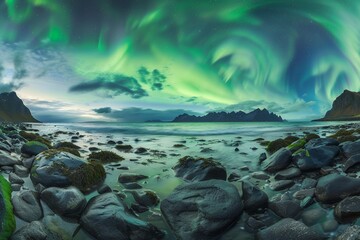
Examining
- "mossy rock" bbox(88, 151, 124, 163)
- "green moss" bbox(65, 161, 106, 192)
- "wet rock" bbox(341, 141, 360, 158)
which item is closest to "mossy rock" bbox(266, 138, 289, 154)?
"wet rock" bbox(341, 141, 360, 158)

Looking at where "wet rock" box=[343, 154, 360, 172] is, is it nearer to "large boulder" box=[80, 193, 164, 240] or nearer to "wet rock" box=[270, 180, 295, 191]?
"wet rock" box=[270, 180, 295, 191]

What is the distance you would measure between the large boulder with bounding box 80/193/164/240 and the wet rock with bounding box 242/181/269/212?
2.14 m

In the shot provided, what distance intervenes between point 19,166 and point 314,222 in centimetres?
859

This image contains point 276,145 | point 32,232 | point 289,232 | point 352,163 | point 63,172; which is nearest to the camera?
point 32,232

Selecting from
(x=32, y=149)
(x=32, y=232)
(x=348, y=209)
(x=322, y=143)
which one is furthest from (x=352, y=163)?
(x=32, y=149)

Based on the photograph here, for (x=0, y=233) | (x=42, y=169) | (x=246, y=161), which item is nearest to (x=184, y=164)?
(x=246, y=161)

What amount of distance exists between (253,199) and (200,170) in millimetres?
3255

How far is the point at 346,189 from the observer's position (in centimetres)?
635

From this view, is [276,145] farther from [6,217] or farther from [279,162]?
[6,217]

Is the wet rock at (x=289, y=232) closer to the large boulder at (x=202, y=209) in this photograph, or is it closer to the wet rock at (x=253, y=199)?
the large boulder at (x=202, y=209)

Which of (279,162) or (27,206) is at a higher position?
(279,162)

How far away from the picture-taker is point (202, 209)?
584cm

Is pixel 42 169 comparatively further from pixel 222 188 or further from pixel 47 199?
pixel 222 188

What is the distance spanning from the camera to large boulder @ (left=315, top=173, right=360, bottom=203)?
6.31 meters
